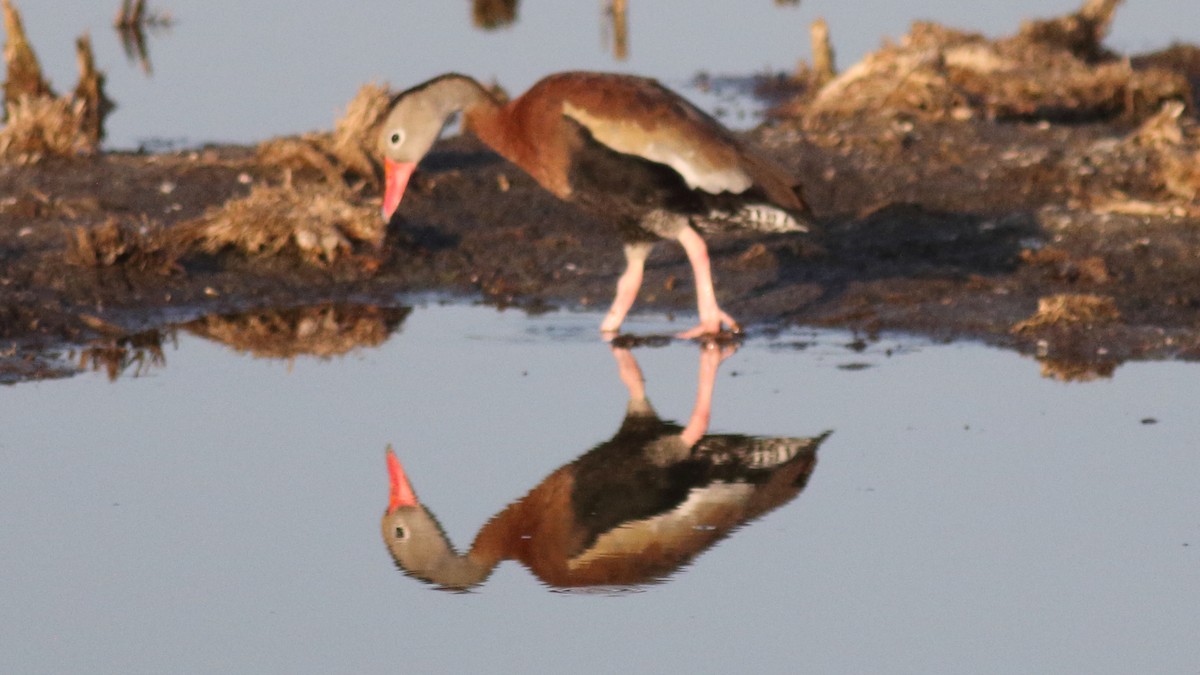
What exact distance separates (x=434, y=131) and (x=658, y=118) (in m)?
1.14

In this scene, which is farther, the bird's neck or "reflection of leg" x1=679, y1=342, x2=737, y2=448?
the bird's neck

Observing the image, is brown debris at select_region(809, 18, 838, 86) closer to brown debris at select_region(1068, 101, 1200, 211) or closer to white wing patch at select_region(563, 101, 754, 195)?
brown debris at select_region(1068, 101, 1200, 211)

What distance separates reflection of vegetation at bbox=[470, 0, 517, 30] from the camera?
24475 mm

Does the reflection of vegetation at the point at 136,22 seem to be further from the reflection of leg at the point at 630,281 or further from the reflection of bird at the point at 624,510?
the reflection of bird at the point at 624,510

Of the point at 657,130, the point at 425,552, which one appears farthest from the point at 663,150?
the point at 425,552

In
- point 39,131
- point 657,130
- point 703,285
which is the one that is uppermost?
point 39,131

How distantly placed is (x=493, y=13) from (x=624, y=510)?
18463 mm

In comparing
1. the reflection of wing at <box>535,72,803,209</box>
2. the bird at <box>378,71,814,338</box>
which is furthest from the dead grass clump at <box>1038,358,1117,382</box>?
the reflection of wing at <box>535,72,803,209</box>

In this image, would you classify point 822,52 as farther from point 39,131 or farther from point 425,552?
point 425,552

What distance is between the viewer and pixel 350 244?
11.4 meters

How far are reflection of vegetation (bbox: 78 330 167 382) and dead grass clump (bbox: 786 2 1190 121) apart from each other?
6.48m

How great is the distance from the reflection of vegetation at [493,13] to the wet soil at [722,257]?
35.8ft

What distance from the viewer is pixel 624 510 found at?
24.1 ft

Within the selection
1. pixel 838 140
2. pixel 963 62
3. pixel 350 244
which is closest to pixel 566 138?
pixel 350 244
